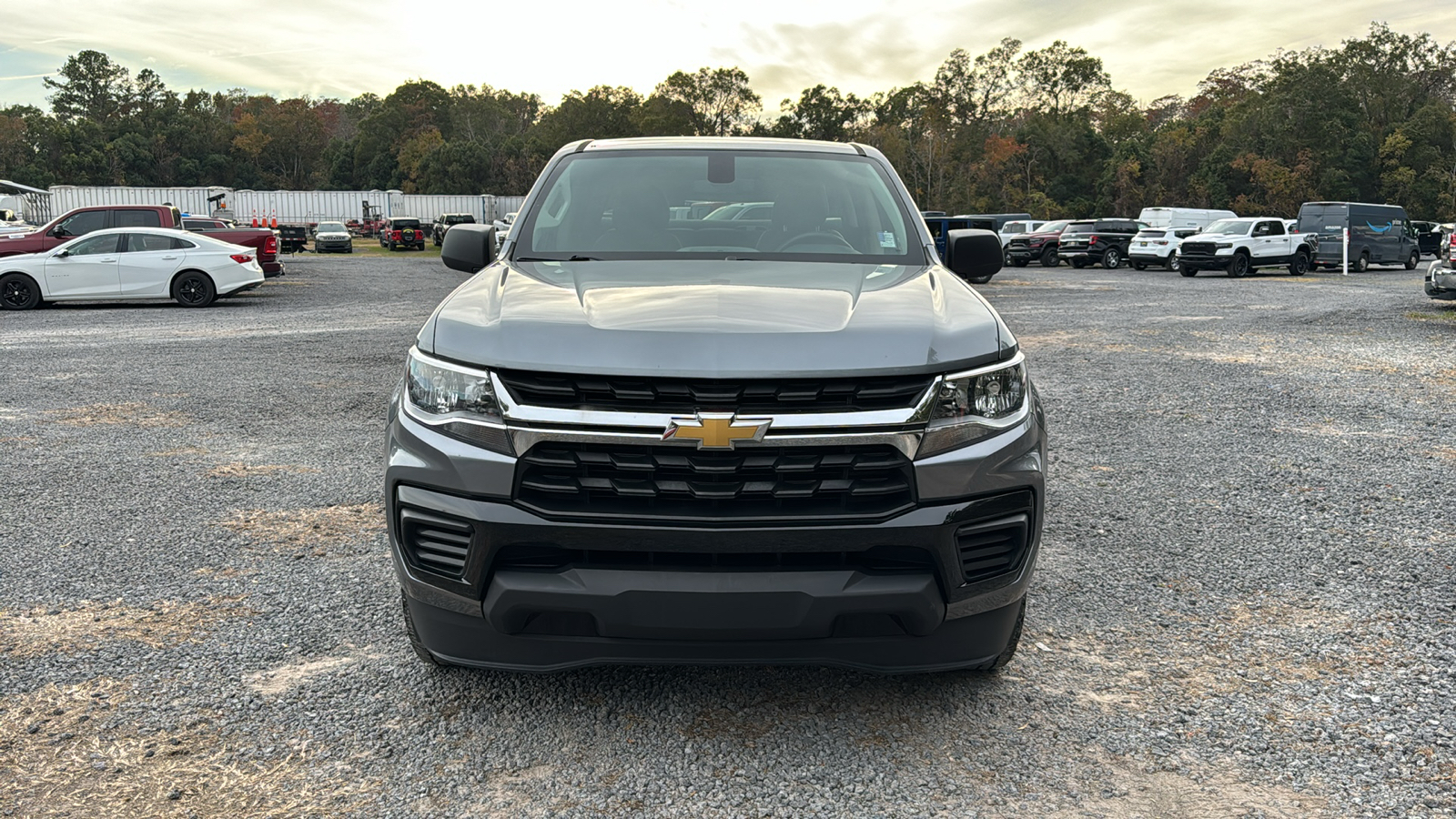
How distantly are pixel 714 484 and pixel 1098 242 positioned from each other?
34200mm

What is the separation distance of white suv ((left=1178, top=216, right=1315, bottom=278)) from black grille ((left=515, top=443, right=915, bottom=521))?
96.6 ft

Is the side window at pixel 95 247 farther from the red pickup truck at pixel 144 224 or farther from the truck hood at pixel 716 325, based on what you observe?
the truck hood at pixel 716 325

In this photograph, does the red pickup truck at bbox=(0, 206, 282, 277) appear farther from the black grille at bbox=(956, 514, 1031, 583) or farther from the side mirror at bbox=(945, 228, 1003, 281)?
the black grille at bbox=(956, 514, 1031, 583)

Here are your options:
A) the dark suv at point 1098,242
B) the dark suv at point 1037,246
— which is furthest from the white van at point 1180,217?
the dark suv at point 1037,246

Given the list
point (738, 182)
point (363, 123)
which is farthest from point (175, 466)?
point (363, 123)

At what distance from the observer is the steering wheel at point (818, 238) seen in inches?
163

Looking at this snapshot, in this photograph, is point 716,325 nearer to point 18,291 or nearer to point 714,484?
point 714,484

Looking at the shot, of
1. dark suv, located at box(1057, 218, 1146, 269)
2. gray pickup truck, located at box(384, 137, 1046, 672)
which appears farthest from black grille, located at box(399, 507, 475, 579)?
dark suv, located at box(1057, 218, 1146, 269)

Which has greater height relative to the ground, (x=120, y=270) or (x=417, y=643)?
(x=120, y=270)

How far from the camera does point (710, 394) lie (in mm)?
2709

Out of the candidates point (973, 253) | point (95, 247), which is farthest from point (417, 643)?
point (95, 247)

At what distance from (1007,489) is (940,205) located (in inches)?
3266

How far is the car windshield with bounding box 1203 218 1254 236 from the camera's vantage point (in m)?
29.4

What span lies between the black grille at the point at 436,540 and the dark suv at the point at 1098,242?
1342 inches
